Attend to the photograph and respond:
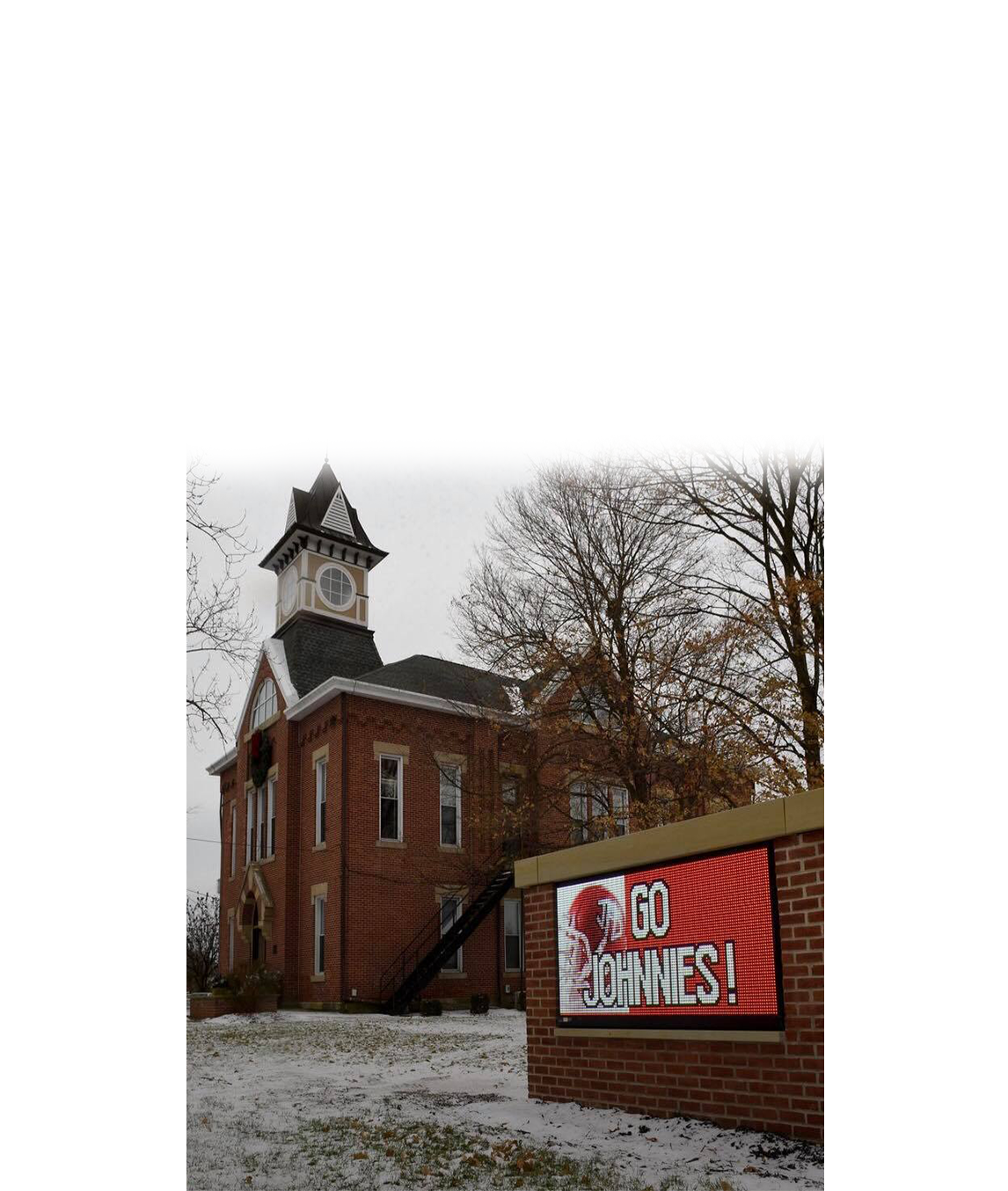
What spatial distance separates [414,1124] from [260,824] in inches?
51.2

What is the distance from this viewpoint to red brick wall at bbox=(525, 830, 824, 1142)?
3.19 metres

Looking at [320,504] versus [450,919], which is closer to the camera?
[450,919]

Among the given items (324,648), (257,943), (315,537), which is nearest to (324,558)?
(315,537)

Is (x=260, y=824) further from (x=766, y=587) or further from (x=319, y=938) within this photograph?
(x=766, y=587)

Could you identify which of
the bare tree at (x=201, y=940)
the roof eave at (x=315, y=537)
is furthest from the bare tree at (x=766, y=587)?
the bare tree at (x=201, y=940)

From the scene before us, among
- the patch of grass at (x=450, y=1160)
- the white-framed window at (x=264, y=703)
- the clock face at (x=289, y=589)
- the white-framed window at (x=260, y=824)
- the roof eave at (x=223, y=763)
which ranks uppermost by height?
the clock face at (x=289, y=589)

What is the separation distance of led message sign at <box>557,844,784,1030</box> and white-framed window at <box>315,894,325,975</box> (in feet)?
3.32

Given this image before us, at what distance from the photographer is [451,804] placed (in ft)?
14.3

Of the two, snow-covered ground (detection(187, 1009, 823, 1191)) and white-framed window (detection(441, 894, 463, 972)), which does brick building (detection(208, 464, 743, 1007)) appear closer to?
white-framed window (detection(441, 894, 463, 972))

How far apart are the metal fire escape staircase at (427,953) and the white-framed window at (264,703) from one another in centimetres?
109

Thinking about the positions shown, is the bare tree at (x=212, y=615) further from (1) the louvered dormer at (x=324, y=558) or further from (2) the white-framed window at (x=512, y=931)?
(2) the white-framed window at (x=512, y=931)

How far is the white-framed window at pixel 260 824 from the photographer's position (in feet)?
13.9
